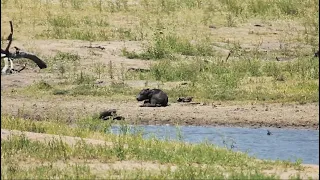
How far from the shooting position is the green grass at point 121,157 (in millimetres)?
10172

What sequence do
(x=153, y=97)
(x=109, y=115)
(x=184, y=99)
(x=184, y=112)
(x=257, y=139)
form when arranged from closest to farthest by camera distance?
(x=257, y=139)
(x=109, y=115)
(x=184, y=112)
(x=153, y=97)
(x=184, y=99)

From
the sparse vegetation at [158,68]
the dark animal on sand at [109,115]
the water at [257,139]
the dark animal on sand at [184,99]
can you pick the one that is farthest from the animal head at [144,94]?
the water at [257,139]

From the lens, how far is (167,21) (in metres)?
25.6

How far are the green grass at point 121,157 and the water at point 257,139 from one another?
1.46m

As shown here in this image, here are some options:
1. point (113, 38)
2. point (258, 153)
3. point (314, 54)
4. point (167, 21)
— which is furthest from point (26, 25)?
point (258, 153)

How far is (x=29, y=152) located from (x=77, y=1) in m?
16.6

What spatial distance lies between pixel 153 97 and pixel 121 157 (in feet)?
18.4

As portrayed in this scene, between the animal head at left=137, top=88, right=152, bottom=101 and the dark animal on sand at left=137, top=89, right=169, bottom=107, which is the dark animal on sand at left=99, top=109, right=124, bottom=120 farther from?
the animal head at left=137, top=88, right=152, bottom=101

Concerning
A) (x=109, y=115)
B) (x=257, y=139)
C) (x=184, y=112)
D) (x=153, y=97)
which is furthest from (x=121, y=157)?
(x=153, y=97)

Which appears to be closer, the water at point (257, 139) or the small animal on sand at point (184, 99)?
the water at point (257, 139)

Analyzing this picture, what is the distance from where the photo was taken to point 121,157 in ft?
36.4

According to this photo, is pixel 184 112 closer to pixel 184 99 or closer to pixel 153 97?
pixel 153 97

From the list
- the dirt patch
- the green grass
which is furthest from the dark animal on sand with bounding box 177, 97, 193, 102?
the green grass

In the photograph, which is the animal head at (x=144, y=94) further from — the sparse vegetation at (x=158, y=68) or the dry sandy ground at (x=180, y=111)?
the sparse vegetation at (x=158, y=68)
